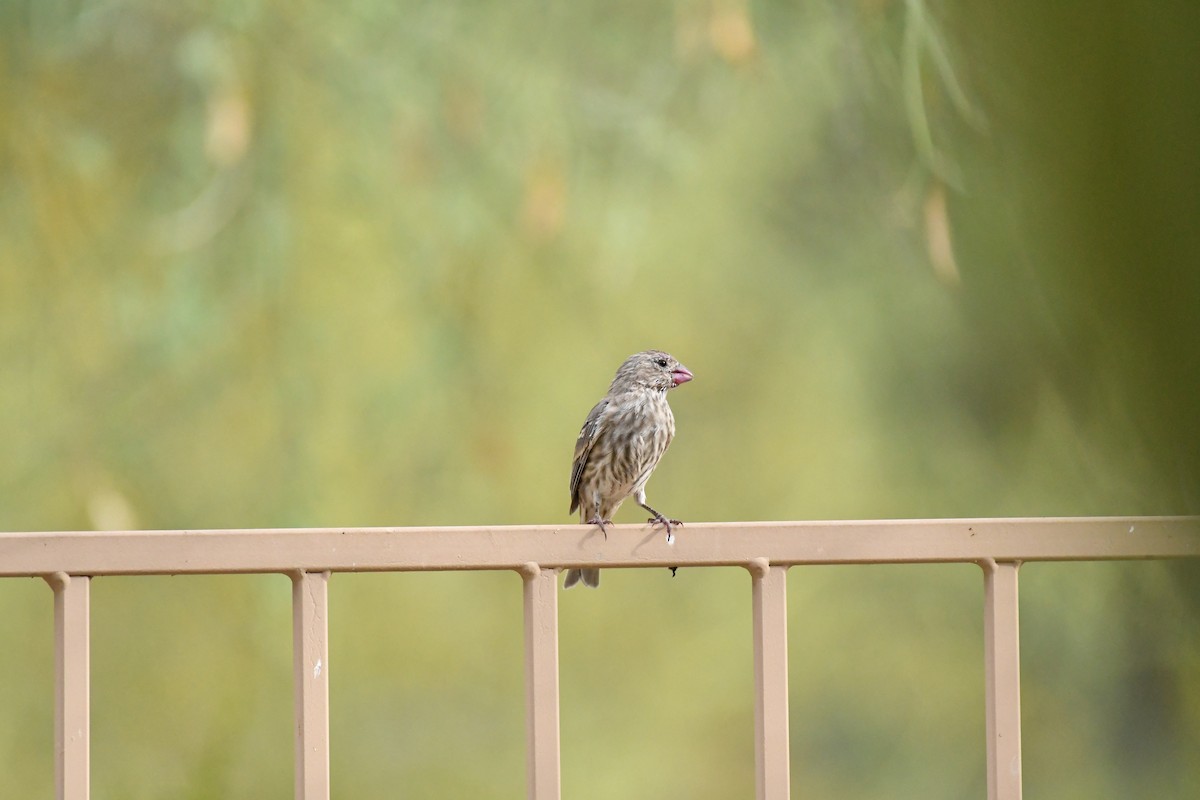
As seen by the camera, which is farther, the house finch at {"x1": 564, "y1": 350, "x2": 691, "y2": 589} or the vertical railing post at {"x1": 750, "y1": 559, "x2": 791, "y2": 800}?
the house finch at {"x1": 564, "y1": 350, "x2": 691, "y2": 589}

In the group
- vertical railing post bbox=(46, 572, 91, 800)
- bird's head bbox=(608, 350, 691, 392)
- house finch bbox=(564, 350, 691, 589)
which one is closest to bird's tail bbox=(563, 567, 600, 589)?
house finch bbox=(564, 350, 691, 589)

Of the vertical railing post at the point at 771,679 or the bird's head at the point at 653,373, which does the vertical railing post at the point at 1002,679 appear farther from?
the bird's head at the point at 653,373

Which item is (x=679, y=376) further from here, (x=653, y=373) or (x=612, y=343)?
(x=612, y=343)

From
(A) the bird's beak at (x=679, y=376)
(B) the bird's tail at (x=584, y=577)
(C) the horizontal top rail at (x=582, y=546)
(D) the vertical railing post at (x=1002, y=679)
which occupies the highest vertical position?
(A) the bird's beak at (x=679, y=376)

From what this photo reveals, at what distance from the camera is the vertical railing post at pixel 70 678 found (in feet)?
4.24

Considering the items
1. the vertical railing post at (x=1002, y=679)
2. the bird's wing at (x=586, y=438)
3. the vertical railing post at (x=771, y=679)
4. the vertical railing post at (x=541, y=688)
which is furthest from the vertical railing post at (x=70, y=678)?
the bird's wing at (x=586, y=438)

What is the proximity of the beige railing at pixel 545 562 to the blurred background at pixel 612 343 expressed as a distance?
121cm

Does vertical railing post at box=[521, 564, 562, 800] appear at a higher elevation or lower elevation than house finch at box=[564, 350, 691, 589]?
lower

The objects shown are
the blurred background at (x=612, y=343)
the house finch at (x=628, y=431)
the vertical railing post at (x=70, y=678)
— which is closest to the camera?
the vertical railing post at (x=70, y=678)

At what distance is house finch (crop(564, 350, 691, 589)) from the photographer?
225 cm

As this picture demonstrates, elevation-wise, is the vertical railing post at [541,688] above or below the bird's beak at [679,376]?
below

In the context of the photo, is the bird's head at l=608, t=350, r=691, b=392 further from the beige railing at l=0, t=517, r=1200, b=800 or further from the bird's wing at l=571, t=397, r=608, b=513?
the beige railing at l=0, t=517, r=1200, b=800

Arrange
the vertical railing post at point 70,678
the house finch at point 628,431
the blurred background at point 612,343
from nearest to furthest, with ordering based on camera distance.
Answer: the vertical railing post at point 70,678, the house finch at point 628,431, the blurred background at point 612,343

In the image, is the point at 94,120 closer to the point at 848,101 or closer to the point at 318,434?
the point at 318,434
